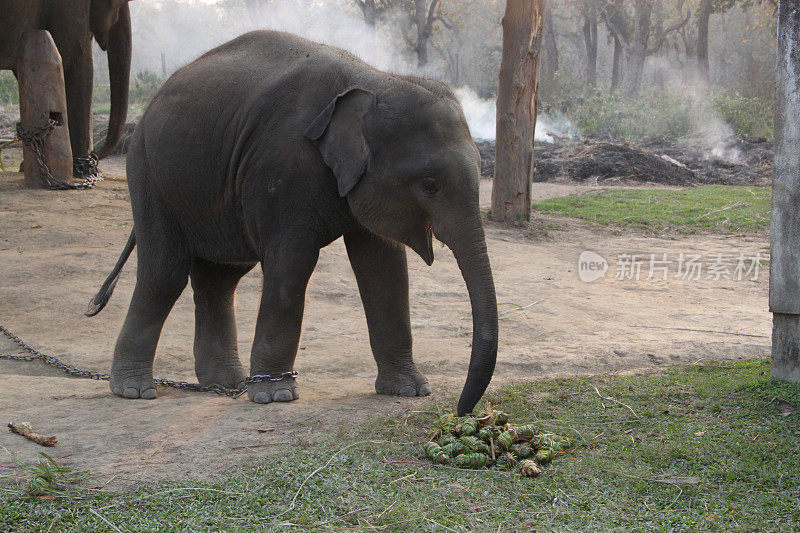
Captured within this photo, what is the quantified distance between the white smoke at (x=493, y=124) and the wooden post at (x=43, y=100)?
1481cm

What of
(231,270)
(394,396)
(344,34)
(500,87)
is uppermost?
(344,34)

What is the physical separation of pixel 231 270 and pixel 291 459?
219 cm

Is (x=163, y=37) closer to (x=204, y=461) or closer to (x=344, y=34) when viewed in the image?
(x=344, y=34)

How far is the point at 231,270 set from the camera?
5387 mm

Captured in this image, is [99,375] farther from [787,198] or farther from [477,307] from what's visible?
[787,198]

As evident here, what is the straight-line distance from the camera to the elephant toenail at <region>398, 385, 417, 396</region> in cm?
472

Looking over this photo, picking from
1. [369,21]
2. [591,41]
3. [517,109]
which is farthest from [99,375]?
[591,41]

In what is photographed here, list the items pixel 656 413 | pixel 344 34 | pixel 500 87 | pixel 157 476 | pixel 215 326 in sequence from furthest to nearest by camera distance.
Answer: pixel 344 34 → pixel 500 87 → pixel 215 326 → pixel 656 413 → pixel 157 476

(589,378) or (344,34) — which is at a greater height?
(344,34)

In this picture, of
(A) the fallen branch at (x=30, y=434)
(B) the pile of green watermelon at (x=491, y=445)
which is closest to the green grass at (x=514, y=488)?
(B) the pile of green watermelon at (x=491, y=445)

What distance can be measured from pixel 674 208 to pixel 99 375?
9.92 metres

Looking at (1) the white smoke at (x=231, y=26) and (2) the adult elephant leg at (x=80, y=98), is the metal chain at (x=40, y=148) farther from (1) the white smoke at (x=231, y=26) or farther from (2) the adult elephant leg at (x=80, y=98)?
(1) the white smoke at (x=231, y=26)

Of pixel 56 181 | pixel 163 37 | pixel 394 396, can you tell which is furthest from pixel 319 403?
pixel 163 37

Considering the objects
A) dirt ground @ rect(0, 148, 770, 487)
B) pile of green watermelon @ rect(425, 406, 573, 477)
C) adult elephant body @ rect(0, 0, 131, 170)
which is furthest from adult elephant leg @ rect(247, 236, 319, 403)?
adult elephant body @ rect(0, 0, 131, 170)
